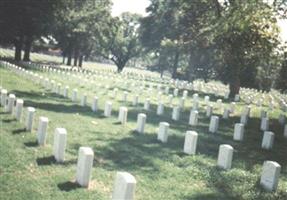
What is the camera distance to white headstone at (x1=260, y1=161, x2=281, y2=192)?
9.50 m

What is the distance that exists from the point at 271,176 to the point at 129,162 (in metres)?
3.05

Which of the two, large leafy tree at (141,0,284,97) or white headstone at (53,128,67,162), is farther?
large leafy tree at (141,0,284,97)

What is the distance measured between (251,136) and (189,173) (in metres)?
7.16

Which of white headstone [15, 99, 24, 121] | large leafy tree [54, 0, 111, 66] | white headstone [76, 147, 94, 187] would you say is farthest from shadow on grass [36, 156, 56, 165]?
large leafy tree [54, 0, 111, 66]

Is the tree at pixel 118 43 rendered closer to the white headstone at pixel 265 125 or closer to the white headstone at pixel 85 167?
the white headstone at pixel 265 125

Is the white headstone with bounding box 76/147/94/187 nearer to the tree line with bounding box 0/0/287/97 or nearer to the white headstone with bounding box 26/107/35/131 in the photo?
the white headstone with bounding box 26/107/35/131

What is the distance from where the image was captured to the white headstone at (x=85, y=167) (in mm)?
8258

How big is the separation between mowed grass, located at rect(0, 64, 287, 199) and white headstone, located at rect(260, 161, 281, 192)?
199 millimetres

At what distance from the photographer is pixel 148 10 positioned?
73125mm

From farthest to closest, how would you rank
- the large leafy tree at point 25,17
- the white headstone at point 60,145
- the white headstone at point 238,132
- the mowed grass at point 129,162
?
the large leafy tree at point 25,17, the white headstone at point 238,132, the white headstone at point 60,145, the mowed grass at point 129,162

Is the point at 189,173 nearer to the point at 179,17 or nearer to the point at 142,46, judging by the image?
the point at 179,17

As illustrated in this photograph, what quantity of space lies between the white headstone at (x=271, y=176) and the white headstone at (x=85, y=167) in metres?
3.68

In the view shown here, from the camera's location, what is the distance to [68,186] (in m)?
8.29

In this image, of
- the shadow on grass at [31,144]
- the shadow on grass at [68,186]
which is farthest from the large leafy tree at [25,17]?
the shadow on grass at [68,186]
